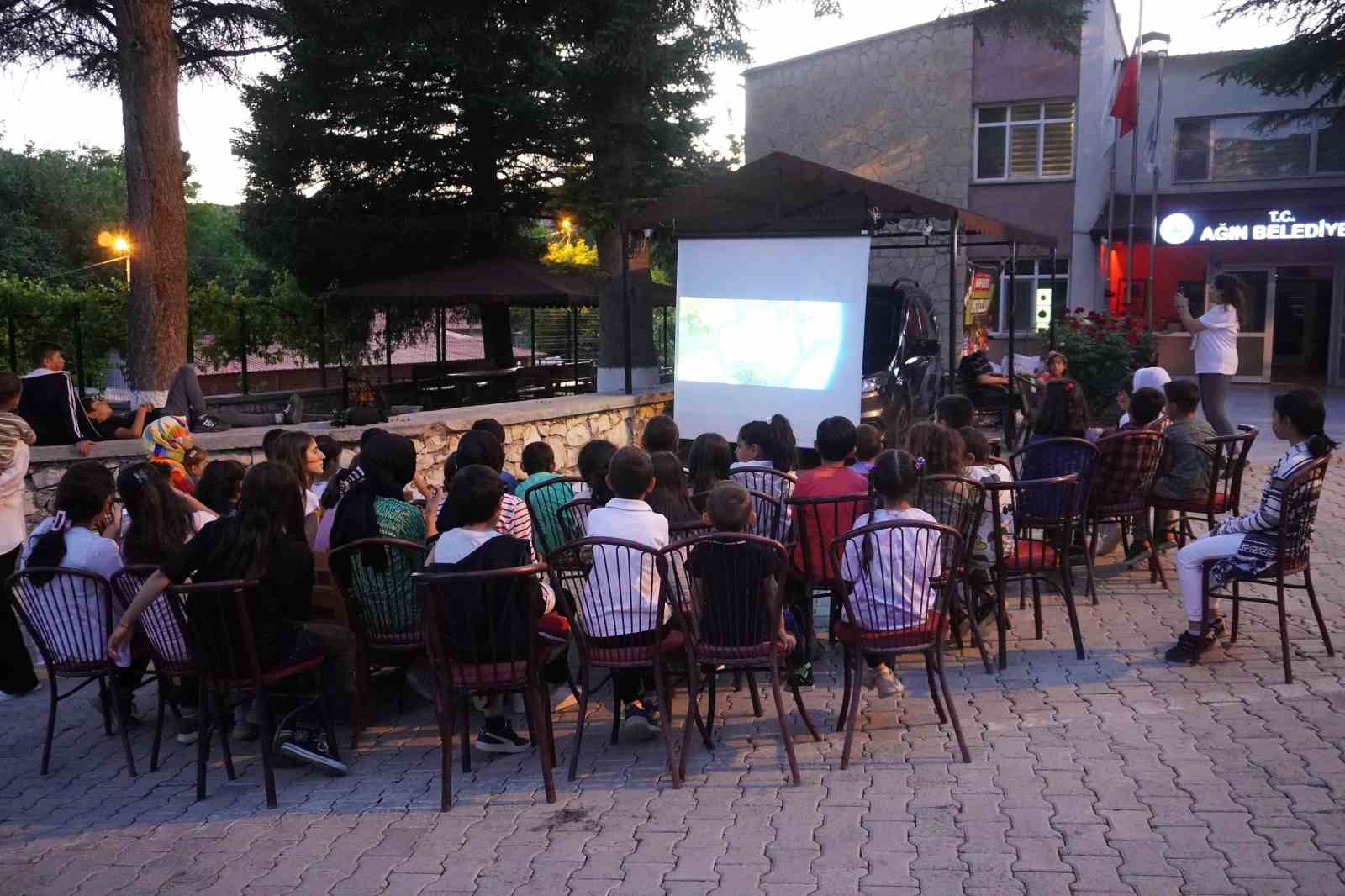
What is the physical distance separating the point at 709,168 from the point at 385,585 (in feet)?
34.8

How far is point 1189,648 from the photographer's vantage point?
18.0ft

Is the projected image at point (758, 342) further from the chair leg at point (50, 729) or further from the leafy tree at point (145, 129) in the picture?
the chair leg at point (50, 729)

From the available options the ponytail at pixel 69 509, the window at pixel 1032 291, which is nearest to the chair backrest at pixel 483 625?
the ponytail at pixel 69 509

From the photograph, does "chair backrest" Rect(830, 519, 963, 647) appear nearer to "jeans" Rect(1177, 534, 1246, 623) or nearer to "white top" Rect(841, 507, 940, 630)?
"white top" Rect(841, 507, 940, 630)

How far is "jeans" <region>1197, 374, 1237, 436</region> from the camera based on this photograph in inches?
403

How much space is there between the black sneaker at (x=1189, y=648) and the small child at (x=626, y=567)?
2.66 m

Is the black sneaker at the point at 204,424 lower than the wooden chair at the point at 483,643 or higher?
higher

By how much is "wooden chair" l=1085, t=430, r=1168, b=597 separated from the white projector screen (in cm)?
327


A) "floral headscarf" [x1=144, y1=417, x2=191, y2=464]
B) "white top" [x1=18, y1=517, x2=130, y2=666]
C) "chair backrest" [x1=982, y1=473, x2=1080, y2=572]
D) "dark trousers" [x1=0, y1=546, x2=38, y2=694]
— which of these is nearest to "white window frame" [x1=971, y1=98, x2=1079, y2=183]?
"chair backrest" [x1=982, y1=473, x2=1080, y2=572]

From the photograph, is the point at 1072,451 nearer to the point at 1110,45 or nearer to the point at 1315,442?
the point at 1315,442

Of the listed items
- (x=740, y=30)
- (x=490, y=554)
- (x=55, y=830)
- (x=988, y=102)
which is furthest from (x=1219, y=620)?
(x=988, y=102)

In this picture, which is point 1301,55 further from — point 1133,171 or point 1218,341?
point 1218,341

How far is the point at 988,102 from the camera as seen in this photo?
839 inches

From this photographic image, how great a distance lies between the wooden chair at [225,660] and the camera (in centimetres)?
429
